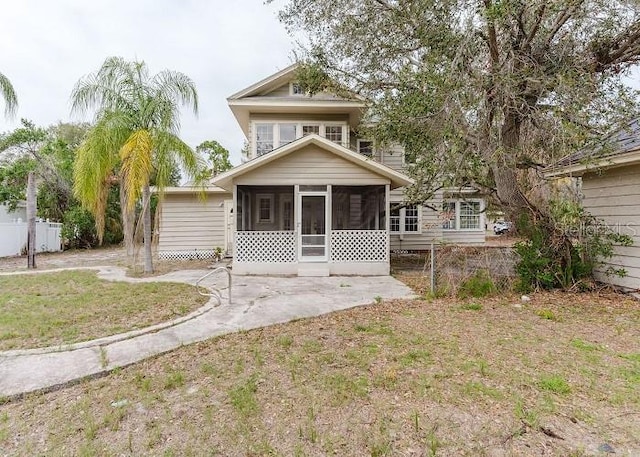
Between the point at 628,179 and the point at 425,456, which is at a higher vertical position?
the point at 628,179

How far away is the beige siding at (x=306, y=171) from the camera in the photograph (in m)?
11.0

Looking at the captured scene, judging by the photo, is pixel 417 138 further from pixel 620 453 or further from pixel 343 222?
pixel 620 453

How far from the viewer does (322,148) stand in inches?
430

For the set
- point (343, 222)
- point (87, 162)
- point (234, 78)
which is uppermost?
point (234, 78)

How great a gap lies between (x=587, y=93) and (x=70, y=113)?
1283 cm

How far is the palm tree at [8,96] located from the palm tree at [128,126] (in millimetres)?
1295

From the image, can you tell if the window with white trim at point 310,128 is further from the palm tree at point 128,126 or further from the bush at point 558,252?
the bush at point 558,252

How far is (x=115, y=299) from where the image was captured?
7.37 meters

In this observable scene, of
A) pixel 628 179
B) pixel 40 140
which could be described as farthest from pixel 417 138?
pixel 40 140

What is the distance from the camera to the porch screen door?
11.2m

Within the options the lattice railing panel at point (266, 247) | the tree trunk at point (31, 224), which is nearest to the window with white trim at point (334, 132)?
the lattice railing panel at point (266, 247)

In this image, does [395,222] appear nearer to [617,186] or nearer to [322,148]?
[322,148]

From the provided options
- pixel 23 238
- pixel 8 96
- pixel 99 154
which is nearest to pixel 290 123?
pixel 99 154

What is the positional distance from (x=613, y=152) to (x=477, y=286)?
373cm
